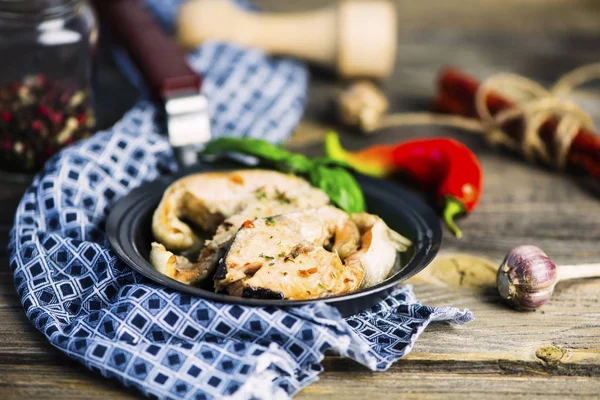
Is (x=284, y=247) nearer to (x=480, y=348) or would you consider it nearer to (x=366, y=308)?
(x=366, y=308)

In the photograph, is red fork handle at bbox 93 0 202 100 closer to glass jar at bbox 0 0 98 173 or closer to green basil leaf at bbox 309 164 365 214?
glass jar at bbox 0 0 98 173

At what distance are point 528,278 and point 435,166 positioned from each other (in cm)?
77

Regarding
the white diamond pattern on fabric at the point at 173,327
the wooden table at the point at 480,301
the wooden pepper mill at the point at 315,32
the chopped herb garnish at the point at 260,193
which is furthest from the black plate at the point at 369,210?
the wooden pepper mill at the point at 315,32

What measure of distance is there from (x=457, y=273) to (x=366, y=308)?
449 mm

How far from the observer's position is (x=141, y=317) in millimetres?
1850

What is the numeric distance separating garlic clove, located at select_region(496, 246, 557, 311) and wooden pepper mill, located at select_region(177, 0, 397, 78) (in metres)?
1.69

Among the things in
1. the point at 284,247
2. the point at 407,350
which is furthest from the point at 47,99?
the point at 407,350

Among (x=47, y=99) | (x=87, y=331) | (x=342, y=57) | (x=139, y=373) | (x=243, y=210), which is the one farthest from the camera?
(x=342, y=57)

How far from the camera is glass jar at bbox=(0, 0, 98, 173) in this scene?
2617 mm

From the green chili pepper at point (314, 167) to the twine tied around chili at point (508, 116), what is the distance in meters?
0.79

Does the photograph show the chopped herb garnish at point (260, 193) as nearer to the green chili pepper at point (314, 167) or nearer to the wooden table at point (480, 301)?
the green chili pepper at point (314, 167)

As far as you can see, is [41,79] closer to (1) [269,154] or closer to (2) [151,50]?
(2) [151,50]

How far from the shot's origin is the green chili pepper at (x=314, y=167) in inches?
91.0

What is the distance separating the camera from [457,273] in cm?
234
